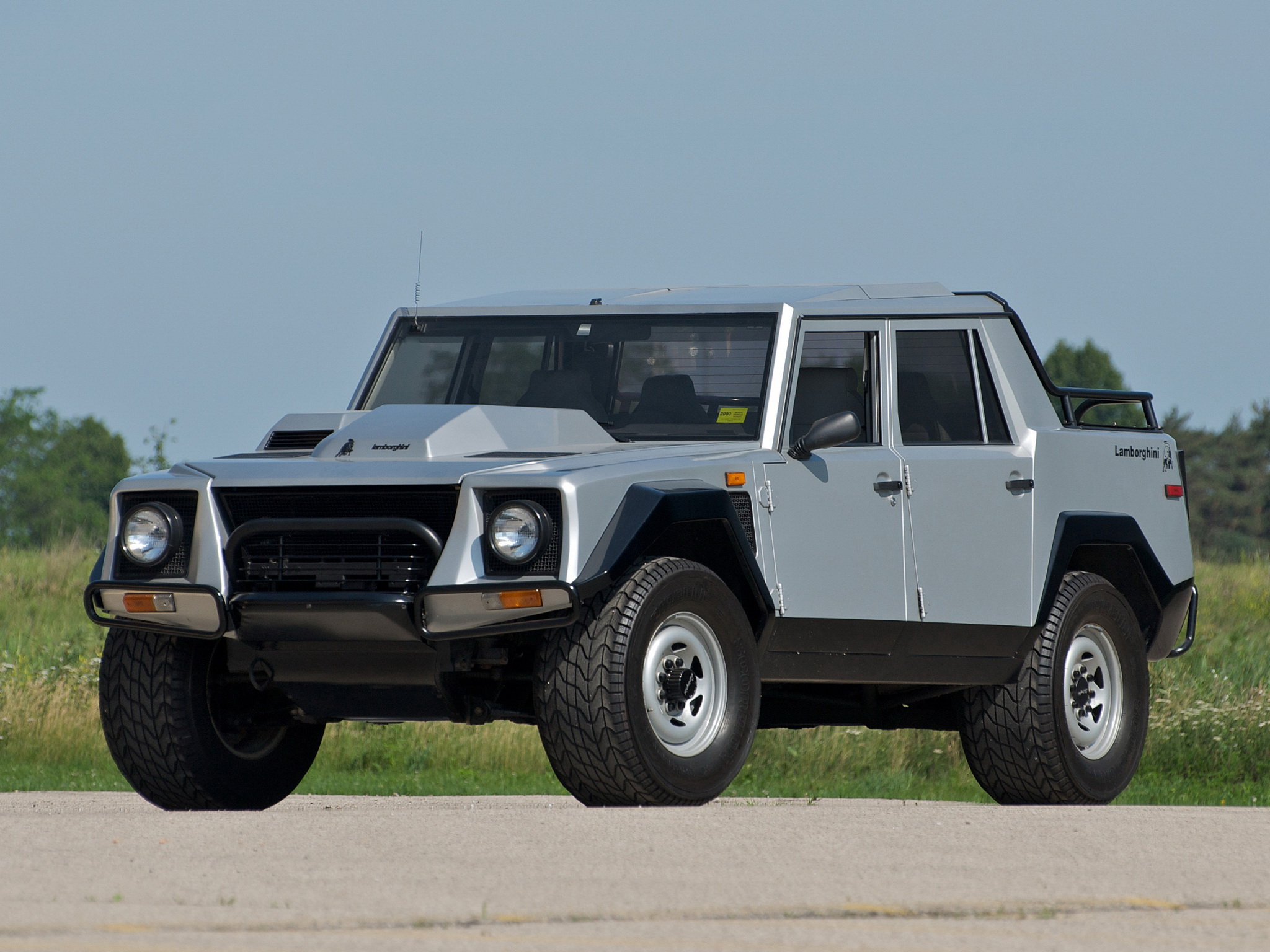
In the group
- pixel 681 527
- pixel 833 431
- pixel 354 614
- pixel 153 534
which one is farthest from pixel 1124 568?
pixel 153 534

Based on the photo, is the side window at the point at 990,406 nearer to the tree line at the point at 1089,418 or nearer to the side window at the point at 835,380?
the side window at the point at 835,380

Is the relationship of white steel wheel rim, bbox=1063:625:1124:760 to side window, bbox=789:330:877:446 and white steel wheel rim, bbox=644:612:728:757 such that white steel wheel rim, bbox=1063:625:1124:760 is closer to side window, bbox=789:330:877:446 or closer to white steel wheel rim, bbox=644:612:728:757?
side window, bbox=789:330:877:446

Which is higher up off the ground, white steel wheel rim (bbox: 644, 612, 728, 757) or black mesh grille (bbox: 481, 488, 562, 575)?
black mesh grille (bbox: 481, 488, 562, 575)

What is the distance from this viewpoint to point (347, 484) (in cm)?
804

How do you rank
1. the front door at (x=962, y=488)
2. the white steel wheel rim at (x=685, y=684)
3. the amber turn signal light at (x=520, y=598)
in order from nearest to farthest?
the amber turn signal light at (x=520, y=598) < the white steel wheel rim at (x=685, y=684) < the front door at (x=962, y=488)

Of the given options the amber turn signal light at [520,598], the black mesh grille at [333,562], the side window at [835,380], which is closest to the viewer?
the amber turn signal light at [520,598]

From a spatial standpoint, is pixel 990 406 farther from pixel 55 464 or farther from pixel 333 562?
pixel 55 464

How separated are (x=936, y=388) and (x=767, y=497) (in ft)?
5.63

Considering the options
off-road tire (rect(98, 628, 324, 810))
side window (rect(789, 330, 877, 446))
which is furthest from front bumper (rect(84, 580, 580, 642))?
side window (rect(789, 330, 877, 446))

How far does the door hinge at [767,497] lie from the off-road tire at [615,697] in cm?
57

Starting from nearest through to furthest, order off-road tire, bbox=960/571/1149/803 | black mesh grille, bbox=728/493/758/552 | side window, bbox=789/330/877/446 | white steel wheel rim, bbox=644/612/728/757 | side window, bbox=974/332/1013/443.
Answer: white steel wheel rim, bbox=644/612/728/757 < black mesh grille, bbox=728/493/758/552 < side window, bbox=789/330/877/446 < off-road tire, bbox=960/571/1149/803 < side window, bbox=974/332/1013/443

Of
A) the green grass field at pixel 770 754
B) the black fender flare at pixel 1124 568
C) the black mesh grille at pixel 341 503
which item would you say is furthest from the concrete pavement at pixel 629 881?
the green grass field at pixel 770 754

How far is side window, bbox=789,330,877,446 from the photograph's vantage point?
9.40m

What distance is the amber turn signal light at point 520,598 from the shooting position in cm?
764
